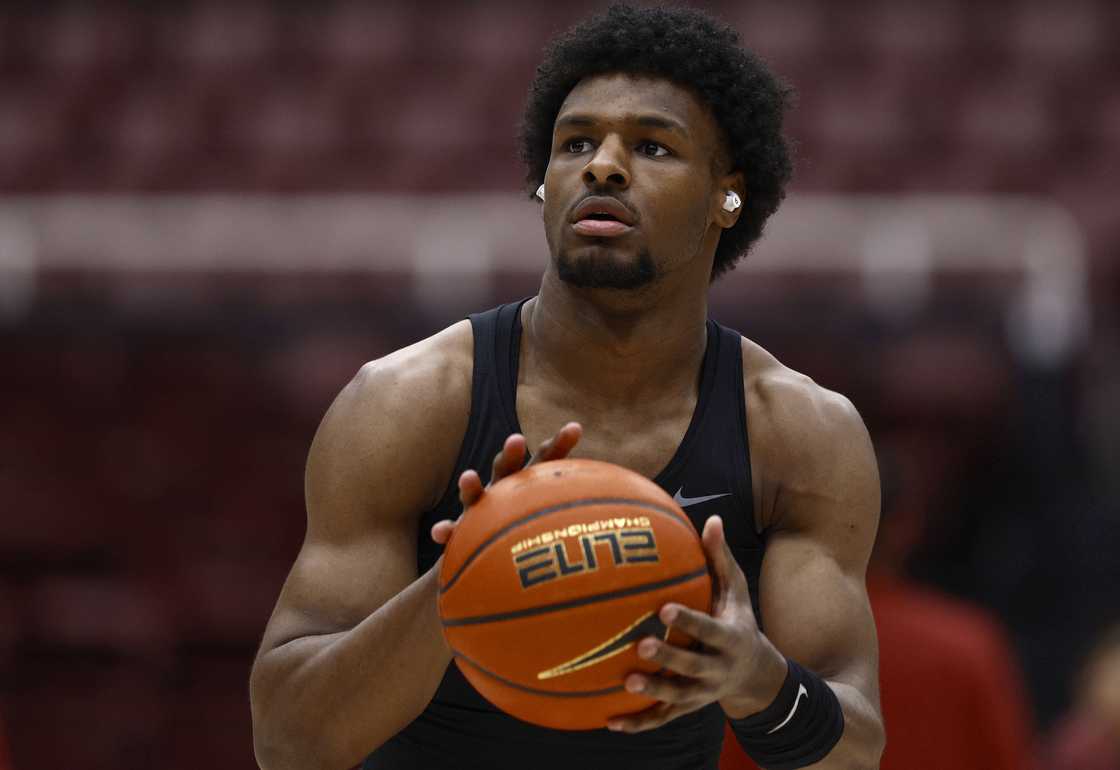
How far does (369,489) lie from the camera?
340 centimetres

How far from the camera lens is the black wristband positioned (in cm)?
302

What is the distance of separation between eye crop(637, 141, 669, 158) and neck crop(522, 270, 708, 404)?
28 centimetres

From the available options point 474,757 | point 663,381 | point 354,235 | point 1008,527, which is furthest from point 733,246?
point 354,235

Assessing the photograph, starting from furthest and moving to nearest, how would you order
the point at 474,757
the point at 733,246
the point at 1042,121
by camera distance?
the point at 1042,121 → the point at 733,246 → the point at 474,757

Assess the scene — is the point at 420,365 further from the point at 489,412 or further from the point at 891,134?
the point at 891,134

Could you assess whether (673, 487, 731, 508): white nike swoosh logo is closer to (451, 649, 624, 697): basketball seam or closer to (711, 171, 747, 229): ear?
(711, 171, 747, 229): ear

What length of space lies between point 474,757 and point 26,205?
22.2 feet

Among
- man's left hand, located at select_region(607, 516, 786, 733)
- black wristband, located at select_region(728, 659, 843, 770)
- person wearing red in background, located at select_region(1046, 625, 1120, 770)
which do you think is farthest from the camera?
person wearing red in background, located at select_region(1046, 625, 1120, 770)

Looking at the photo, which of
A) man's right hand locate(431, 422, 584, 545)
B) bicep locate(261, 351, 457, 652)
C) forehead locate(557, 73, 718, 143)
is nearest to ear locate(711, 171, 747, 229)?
forehead locate(557, 73, 718, 143)

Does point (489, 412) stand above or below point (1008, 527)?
above

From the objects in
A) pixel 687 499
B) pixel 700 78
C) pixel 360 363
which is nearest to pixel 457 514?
pixel 687 499

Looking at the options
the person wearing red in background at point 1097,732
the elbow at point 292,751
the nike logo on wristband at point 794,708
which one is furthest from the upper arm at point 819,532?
the person wearing red in background at point 1097,732

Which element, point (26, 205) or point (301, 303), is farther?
point (26, 205)

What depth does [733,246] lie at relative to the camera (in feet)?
13.2
